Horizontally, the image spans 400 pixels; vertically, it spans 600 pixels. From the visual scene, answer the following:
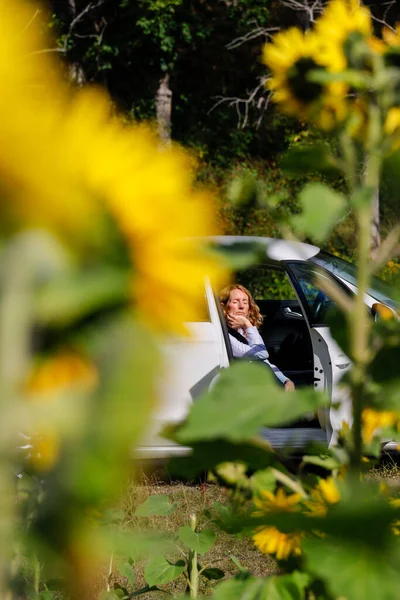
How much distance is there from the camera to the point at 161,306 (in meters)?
0.26

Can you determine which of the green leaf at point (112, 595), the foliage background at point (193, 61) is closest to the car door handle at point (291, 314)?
the green leaf at point (112, 595)

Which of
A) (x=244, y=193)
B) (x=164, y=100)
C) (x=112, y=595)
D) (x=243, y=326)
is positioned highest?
(x=244, y=193)

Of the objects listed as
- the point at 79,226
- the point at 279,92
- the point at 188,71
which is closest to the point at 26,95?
the point at 79,226

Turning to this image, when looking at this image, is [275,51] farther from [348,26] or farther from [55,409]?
[55,409]

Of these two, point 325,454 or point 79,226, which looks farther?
point 325,454

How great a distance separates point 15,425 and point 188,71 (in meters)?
19.9

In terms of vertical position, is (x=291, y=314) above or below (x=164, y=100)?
above

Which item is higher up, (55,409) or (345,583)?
(55,409)

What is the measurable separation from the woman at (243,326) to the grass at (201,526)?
1.05 metres

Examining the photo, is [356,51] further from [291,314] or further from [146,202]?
[291,314]

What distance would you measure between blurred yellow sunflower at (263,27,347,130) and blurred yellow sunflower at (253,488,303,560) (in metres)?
Answer: 0.35

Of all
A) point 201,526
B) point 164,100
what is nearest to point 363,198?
point 201,526

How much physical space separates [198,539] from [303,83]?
96 cm

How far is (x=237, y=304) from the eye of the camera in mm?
6277
